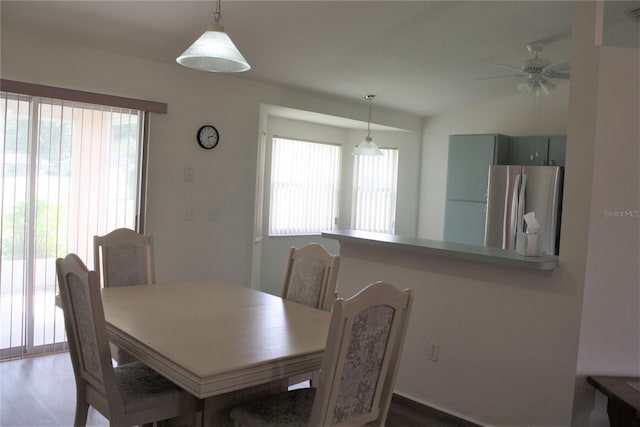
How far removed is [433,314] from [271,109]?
2935 mm

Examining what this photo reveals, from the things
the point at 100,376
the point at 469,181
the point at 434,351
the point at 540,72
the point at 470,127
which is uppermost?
the point at 540,72

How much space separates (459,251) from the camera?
301 cm

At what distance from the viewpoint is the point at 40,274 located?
3.82 m

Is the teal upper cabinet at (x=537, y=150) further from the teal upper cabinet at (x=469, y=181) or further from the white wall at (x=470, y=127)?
the white wall at (x=470, y=127)

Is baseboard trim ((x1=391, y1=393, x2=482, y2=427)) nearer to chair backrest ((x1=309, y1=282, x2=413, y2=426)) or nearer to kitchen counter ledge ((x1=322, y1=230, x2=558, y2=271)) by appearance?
kitchen counter ledge ((x1=322, y1=230, x2=558, y2=271))

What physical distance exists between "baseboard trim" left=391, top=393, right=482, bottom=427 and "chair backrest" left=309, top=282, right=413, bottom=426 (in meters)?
1.18

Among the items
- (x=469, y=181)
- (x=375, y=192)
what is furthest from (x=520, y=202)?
(x=375, y=192)

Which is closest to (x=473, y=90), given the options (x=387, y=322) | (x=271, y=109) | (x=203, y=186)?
(x=271, y=109)

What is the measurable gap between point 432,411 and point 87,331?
204cm

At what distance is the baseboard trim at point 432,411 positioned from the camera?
10.1 ft

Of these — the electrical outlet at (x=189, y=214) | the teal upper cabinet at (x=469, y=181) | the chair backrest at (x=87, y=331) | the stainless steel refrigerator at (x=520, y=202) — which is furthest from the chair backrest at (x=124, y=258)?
the teal upper cabinet at (x=469, y=181)

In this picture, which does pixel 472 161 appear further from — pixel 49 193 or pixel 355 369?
pixel 355 369

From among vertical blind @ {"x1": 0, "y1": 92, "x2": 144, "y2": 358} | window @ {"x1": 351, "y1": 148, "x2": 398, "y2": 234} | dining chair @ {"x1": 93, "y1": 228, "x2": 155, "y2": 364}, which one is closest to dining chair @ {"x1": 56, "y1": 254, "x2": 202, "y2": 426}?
dining chair @ {"x1": 93, "y1": 228, "x2": 155, "y2": 364}

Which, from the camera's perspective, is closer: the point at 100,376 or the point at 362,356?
the point at 362,356
